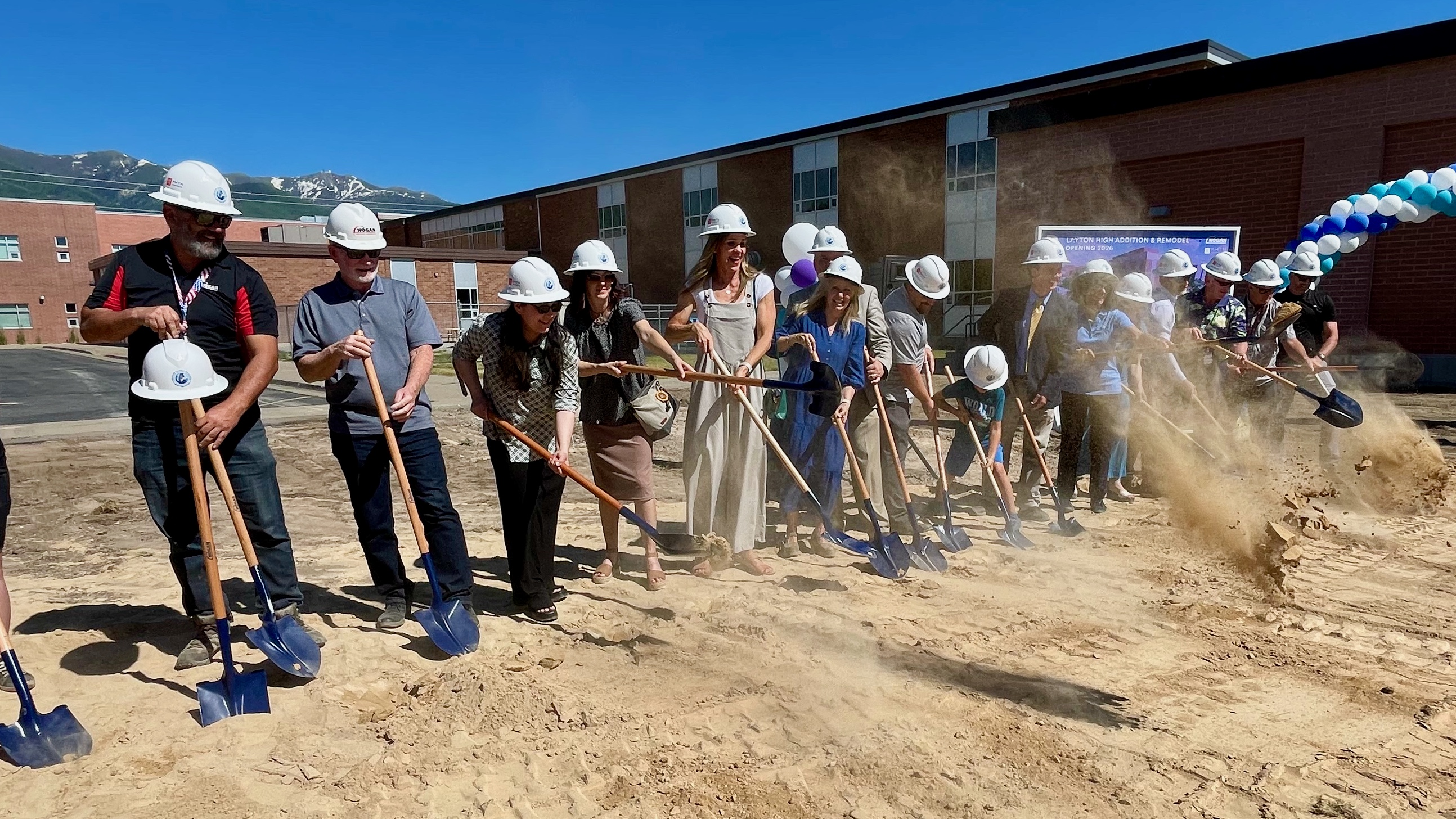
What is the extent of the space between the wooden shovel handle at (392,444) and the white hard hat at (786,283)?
4090mm

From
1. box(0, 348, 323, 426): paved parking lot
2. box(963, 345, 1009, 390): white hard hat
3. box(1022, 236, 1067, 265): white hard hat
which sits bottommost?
box(0, 348, 323, 426): paved parking lot

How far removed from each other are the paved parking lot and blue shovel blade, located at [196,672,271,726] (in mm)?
11482

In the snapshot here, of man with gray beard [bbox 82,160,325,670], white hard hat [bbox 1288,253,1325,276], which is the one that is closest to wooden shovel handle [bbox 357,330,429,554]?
man with gray beard [bbox 82,160,325,670]

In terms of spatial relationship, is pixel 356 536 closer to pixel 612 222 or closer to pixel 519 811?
pixel 519 811

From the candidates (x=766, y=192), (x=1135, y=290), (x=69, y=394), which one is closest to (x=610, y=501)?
(x=1135, y=290)

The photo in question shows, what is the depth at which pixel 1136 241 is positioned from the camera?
31.5 feet

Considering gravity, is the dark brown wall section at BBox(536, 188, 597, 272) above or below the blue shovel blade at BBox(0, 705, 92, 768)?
above

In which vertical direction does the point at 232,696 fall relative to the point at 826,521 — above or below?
below

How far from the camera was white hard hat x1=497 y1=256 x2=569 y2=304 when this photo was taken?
377cm

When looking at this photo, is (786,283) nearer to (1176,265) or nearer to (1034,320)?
(1034,320)

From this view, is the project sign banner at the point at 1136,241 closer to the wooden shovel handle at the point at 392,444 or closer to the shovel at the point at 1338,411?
the shovel at the point at 1338,411

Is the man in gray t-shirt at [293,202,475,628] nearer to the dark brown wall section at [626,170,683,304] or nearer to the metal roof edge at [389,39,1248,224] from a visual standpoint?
the metal roof edge at [389,39,1248,224]

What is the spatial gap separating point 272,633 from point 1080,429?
5038mm

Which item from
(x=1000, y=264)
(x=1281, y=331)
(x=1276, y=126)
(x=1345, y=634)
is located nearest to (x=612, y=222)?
(x=1000, y=264)
